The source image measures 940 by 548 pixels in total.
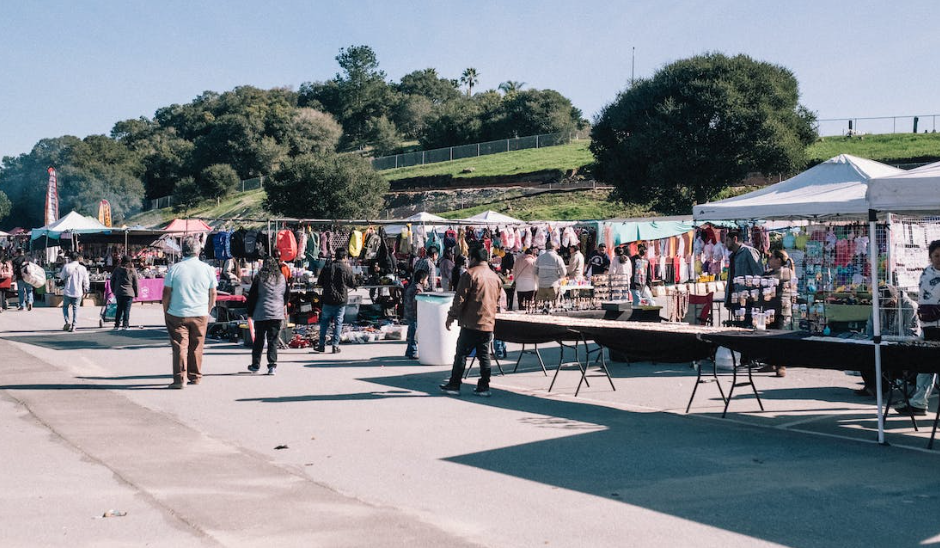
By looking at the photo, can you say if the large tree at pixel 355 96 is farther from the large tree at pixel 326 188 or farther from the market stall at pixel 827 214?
the market stall at pixel 827 214

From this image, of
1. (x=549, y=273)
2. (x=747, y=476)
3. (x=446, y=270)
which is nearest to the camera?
(x=747, y=476)

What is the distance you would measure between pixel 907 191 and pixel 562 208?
146 feet

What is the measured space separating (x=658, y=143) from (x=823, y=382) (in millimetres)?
31951

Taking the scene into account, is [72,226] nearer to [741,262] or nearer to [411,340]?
[411,340]

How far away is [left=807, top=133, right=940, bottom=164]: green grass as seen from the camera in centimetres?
5022

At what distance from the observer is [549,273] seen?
1783 centimetres

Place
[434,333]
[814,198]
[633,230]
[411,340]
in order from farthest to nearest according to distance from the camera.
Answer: [633,230] < [411,340] < [434,333] < [814,198]

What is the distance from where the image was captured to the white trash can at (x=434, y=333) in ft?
44.5

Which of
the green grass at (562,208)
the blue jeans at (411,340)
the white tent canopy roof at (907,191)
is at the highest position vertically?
the green grass at (562,208)

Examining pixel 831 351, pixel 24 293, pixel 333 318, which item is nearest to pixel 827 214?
pixel 831 351

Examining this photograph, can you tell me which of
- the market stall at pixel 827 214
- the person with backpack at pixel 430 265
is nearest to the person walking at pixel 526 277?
the person with backpack at pixel 430 265

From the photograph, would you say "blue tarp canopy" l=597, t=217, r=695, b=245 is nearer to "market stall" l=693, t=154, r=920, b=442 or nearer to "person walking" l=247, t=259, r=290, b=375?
"market stall" l=693, t=154, r=920, b=442

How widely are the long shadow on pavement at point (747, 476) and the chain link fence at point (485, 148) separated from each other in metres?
68.7

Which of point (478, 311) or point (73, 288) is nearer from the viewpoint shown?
point (478, 311)
